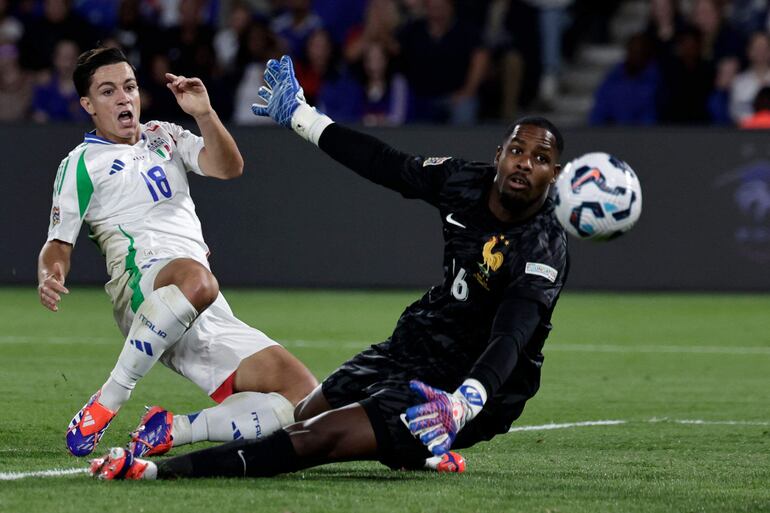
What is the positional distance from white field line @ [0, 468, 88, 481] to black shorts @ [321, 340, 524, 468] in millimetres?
1082

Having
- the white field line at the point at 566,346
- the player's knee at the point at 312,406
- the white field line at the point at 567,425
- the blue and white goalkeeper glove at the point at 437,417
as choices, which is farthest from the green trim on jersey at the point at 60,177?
the white field line at the point at 566,346

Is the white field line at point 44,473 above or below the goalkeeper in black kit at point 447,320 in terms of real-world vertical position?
below

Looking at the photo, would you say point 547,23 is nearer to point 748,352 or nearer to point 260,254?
point 260,254

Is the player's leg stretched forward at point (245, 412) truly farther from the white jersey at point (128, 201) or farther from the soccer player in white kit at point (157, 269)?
the white jersey at point (128, 201)

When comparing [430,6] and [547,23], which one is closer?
[430,6]

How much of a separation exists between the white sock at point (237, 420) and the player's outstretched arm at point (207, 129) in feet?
3.61

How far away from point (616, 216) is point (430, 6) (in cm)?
1097

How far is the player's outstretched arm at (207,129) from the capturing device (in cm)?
655

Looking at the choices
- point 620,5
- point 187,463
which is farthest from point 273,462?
point 620,5

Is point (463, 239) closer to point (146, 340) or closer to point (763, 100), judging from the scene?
point (146, 340)

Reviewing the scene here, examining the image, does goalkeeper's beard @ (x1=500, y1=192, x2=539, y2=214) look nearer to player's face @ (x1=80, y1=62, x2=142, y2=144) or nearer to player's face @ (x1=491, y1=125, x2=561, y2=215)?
player's face @ (x1=491, y1=125, x2=561, y2=215)

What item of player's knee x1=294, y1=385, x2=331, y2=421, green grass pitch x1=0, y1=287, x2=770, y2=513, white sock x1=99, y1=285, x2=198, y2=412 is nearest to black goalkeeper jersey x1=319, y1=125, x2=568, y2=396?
player's knee x1=294, y1=385, x2=331, y2=421

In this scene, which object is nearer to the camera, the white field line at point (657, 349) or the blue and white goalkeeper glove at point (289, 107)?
the blue and white goalkeeper glove at point (289, 107)

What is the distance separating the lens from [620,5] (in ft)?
65.4
